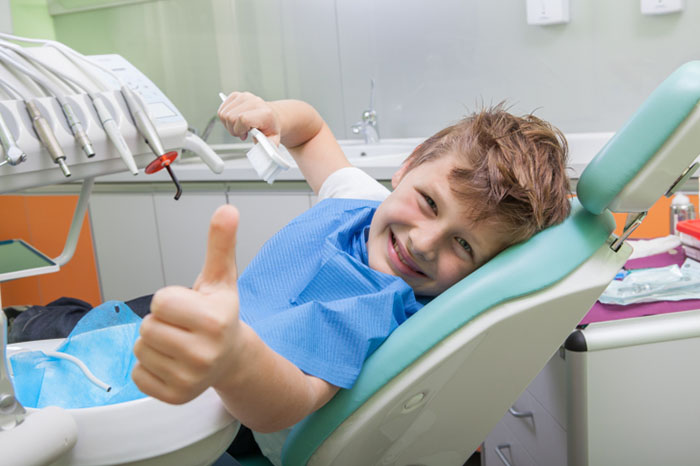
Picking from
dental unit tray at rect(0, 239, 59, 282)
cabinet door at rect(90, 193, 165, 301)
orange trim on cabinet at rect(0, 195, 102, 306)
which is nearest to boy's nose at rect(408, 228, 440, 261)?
dental unit tray at rect(0, 239, 59, 282)

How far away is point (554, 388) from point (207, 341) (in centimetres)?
76

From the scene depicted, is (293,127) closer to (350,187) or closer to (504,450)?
(350,187)

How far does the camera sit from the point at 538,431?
1.19 meters

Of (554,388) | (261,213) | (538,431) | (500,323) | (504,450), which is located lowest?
(504,450)

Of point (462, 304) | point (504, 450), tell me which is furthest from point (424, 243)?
point (504, 450)

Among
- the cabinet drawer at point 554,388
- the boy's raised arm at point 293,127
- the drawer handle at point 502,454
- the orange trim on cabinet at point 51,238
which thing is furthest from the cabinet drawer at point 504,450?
the orange trim on cabinet at point 51,238

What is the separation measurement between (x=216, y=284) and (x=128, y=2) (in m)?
3.18

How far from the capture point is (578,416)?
1036mm

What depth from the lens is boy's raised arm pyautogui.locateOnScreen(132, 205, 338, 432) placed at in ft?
1.59

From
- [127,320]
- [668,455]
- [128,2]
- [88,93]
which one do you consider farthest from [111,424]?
[128,2]

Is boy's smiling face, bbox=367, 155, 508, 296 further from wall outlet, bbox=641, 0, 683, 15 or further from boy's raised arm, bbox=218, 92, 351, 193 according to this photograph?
wall outlet, bbox=641, 0, 683, 15

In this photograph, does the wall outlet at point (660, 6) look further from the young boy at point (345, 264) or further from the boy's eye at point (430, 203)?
the boy's eye at point (430, 203)

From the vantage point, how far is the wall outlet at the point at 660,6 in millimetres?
2129

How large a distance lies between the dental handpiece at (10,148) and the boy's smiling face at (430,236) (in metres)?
0.48
